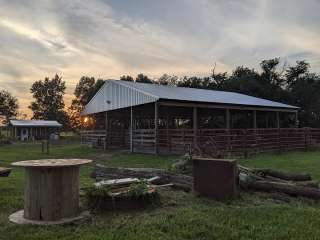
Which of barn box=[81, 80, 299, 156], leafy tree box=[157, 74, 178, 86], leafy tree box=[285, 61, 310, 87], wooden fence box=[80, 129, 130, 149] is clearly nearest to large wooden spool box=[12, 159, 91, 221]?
barn box=[81, 80, 299, 156]

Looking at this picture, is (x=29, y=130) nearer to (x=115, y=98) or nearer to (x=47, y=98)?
(x=47, y=98)

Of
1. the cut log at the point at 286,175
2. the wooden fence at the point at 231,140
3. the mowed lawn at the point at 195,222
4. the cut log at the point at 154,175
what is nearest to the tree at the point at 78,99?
the wooden fence at the point at 231,140

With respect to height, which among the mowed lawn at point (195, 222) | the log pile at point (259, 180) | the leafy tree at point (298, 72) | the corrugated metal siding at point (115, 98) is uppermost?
the leafy tree at point (298, 72)

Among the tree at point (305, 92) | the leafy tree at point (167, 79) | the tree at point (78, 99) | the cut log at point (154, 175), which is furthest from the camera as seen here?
the tree at point (78, 99)

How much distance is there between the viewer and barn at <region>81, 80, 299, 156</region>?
20016 mm

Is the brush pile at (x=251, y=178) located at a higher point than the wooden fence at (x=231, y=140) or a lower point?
lower

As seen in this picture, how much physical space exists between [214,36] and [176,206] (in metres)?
14.2

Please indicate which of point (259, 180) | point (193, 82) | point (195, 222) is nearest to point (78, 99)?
point (193, 82)

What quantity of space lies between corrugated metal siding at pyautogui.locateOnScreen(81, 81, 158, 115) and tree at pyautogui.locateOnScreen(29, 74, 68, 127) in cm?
5005

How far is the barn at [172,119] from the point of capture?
65.7 ft

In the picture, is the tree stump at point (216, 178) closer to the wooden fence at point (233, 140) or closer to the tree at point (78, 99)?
the wooden fence at point (233, 140)

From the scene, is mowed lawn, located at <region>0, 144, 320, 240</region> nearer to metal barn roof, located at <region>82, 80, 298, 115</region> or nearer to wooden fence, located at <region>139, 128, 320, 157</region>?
wooden fence, located at <region>139, 128, 320, 157</region>

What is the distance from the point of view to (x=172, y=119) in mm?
33844

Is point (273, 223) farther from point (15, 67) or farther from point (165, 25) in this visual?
point (15, 67)
